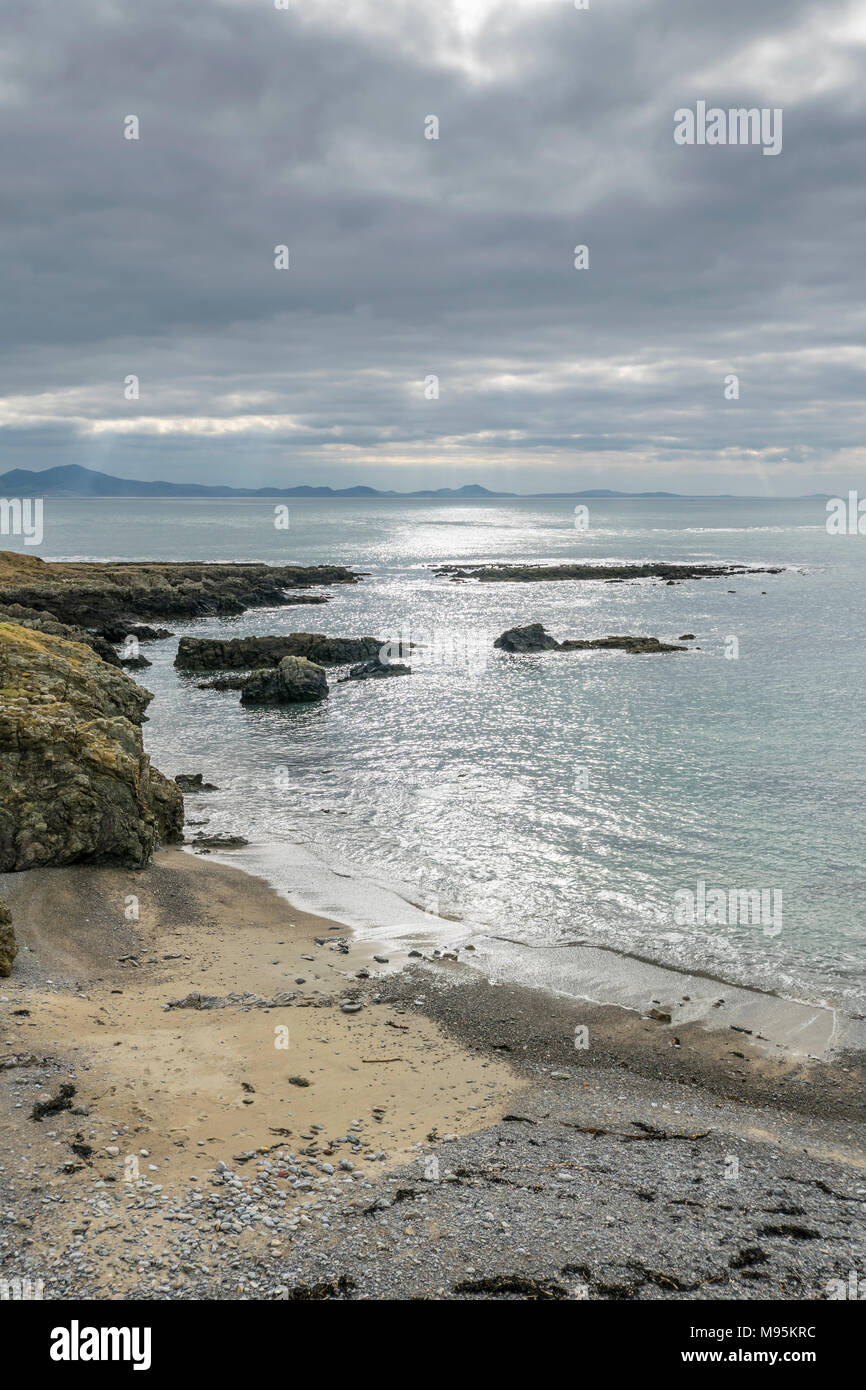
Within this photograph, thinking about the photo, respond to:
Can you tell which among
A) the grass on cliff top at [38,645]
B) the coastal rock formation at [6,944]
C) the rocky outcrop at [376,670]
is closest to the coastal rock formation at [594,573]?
the rocky outcrop at [376,670]

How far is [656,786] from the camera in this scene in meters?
26.5

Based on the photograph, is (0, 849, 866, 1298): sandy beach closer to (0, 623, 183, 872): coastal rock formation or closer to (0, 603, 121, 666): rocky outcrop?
(0, 623, 183, 872): coastal rock formation

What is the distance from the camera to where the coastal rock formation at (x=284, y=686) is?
136 feet

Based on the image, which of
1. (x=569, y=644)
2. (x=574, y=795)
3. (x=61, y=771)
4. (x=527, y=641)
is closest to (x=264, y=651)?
(x=527, y=641)

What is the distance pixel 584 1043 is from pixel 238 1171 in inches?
232

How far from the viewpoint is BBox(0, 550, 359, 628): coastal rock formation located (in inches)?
2657

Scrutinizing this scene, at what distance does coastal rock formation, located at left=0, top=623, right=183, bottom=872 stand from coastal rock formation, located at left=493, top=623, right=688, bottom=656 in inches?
1488

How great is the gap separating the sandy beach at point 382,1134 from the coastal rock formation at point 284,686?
2592cm

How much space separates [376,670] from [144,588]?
35.7 metres

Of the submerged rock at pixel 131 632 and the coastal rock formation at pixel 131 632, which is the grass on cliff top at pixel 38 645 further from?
the submerged rock at pixel 131 632

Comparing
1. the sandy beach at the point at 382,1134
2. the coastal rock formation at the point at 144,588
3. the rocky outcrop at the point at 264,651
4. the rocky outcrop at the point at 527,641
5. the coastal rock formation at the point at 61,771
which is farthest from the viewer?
the coastal rock formation at the point at 144,588

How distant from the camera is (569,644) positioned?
56500 millimetres

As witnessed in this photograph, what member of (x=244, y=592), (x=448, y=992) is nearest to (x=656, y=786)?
(x=448, y=992)
